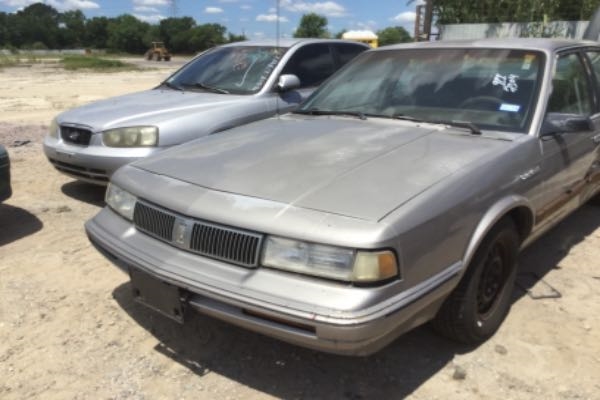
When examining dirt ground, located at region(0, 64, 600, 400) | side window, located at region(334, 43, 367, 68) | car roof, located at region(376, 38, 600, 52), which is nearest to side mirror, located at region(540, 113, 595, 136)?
car roof, located at region(376, 38, 600, 52)

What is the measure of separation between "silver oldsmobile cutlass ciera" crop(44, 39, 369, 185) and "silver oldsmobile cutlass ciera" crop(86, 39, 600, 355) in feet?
5.41

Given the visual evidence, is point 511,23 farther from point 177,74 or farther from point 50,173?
point 50,173

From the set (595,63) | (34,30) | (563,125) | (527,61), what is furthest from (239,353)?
(34,30)

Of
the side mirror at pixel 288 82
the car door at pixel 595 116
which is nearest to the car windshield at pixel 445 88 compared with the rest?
the car door at pixel 595 116

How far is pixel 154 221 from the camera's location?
8.92ft

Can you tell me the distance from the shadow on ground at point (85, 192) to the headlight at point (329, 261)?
11.6ft

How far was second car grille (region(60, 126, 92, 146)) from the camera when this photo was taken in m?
5.21

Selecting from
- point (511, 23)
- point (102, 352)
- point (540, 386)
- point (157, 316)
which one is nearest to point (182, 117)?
point (157, 316)

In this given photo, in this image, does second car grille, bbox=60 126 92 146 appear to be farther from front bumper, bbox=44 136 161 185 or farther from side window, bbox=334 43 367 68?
side window, bbox=334 43 367 68

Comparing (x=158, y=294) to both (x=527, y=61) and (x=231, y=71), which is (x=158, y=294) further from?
(x=231, y=71)

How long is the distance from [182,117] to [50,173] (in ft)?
7.41

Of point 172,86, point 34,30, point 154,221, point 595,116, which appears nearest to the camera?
point 154,221

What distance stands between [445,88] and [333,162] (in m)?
1.15

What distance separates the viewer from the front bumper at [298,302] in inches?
84.5
